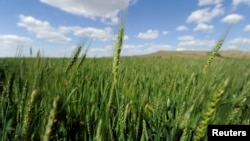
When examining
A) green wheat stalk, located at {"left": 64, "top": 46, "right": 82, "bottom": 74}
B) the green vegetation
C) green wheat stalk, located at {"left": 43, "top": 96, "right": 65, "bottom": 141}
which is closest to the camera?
green wheat stalk, located at {"left": 43, "top": 96, "right": 65, "bottom": 141}

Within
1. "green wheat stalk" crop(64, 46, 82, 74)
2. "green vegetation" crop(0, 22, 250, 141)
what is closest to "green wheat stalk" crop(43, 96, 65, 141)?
"green vegetation" crop(0, 22, 250, 141)

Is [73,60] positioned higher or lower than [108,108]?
higher

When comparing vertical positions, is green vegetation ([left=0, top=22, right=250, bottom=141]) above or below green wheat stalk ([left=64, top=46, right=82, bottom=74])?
below

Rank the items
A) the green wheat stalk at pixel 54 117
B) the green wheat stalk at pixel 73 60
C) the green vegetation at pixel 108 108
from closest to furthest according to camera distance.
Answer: the green wheat stalk at pixel 54 117
the green vegetation at pixel 108 108
the green wheat stalk at pixel 73 60

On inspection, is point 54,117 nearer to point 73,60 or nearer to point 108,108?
point 108,108

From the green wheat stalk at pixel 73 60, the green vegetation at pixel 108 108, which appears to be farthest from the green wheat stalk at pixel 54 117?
the green wheat stalk at pixel 73 60

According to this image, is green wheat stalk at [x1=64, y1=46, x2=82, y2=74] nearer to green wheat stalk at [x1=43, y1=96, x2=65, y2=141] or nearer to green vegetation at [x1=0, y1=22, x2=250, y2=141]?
green vegetation at [x1=0, y1=22, x2=250, y2=141]

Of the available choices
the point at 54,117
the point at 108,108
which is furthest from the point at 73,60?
the point at 54,117

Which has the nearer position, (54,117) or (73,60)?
(54,117)

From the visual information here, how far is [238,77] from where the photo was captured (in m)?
1.42

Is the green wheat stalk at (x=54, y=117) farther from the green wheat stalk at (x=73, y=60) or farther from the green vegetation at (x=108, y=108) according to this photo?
the green wheat stalk at (x=73, y=60)

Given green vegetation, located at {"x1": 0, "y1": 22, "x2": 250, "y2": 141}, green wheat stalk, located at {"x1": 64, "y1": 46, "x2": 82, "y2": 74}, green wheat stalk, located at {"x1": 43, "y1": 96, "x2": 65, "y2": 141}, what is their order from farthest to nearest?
green wheat stalk, located at {"x1": 64, "y1": 46, "x2": 82, "y2": 74}
green vegetation, located at {"x1": 0, "y1": 22, "x2": 250, "y2": 141}
green wheat stalk, located at {"x1": 43, "y1": 96, "x2": 65, "y2": 141}

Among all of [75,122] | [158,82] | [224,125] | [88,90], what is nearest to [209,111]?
[224,125]

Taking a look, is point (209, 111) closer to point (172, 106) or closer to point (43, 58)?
point (43, 58)
